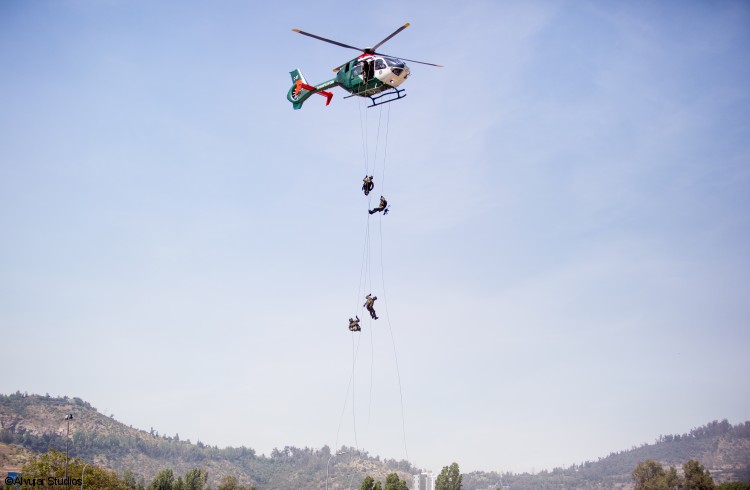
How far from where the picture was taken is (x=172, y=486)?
104 metres

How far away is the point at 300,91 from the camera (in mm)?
50969

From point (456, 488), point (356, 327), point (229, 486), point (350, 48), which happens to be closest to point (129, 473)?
point (229, 486)

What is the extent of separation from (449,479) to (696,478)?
45.8 m

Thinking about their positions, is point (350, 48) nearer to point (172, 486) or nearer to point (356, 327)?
point (356, 327)

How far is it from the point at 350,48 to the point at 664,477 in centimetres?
12611

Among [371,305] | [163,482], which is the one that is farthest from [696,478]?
[371,305]

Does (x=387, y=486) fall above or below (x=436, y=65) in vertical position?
below

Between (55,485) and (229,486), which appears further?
(229,486)

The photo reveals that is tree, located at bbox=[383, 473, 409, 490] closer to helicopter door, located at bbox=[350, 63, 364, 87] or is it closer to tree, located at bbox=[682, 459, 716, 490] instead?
tree, located at bbox=[682, 459, 716, 490]

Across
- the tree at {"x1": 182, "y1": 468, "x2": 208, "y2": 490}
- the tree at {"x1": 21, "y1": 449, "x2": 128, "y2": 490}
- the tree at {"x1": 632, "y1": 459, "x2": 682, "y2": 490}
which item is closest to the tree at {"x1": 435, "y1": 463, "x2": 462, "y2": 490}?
the tree at {"x1": 632, "y1": 459, "x2": 682, "y2": 490}

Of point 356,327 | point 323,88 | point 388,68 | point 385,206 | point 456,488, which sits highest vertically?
point 323,88

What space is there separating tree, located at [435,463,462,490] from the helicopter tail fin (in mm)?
102397

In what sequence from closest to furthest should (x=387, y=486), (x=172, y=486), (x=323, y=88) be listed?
1. (x=323, y=88)
2. (x=172, y=486)
3. (x=387, y=486)

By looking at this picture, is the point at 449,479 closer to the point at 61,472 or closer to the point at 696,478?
the point at 696,478
